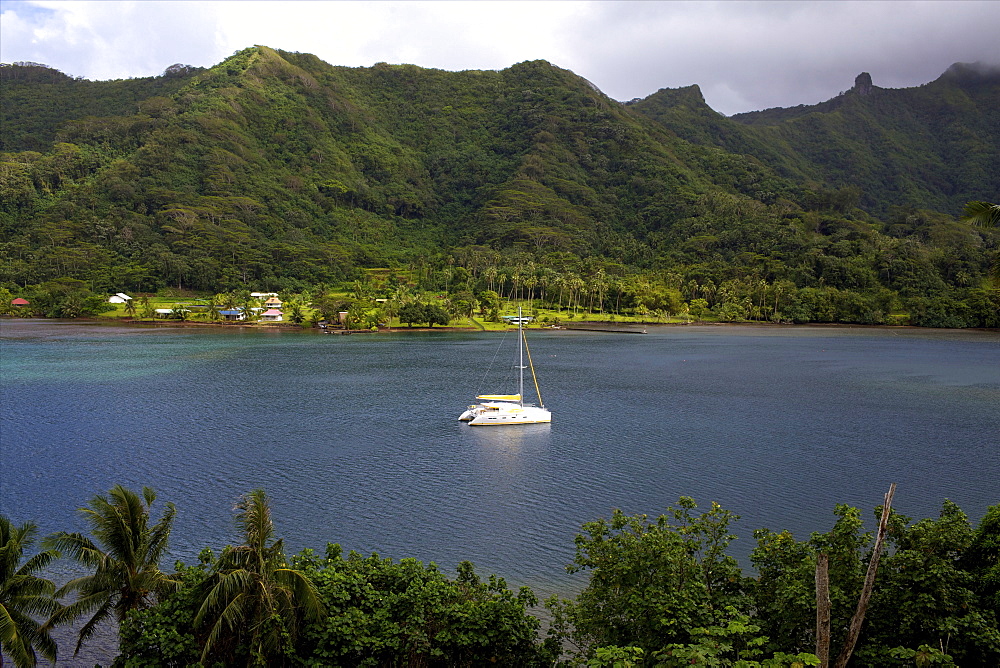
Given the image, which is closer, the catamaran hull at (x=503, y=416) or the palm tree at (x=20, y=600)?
the palm tree at (x=20, y=600)

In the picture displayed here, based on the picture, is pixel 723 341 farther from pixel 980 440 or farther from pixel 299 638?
pixel 299 638

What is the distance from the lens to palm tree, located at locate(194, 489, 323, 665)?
14.8 meters

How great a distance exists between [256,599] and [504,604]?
5.73 meters

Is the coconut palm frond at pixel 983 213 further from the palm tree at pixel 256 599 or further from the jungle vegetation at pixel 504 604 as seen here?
the palm tree at pixel 256 599

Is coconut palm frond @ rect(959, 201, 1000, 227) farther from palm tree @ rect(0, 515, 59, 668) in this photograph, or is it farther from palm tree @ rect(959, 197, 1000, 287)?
palm tree @ rect(0, 515, 59, 668)

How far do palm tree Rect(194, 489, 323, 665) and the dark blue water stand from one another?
1069 centimetres

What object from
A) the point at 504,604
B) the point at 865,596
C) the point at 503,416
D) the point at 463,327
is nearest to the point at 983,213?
the point at 865,596

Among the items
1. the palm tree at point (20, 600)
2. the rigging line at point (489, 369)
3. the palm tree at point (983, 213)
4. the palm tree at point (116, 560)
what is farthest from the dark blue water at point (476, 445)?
the palm tree at point (983, 213)

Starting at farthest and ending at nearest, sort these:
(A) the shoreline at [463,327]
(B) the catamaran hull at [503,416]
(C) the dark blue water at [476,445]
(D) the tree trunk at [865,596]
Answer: (A) the shoreline at [463,327] → (B) the catamaran hull at [503,416] → (C) the dark blue water at [476,445] → (D) the tree trunk at [865,596]

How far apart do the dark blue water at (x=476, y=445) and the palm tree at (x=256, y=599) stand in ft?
35.1

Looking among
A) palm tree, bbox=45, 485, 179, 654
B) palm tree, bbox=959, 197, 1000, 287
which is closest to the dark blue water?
palm tree, bbox=45, 485, 179, 654

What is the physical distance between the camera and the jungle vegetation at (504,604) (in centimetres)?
1416

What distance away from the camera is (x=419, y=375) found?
74.5 metres

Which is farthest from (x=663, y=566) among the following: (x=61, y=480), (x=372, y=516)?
(x=61, y=480)
